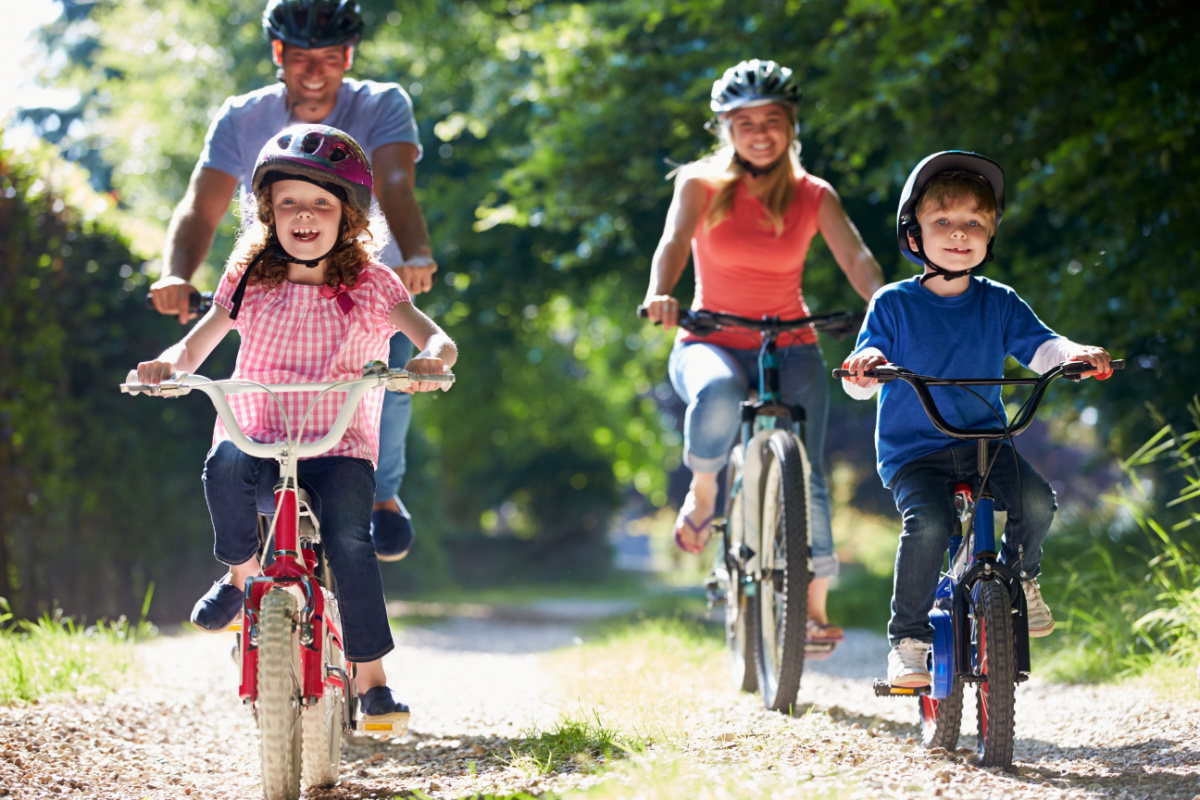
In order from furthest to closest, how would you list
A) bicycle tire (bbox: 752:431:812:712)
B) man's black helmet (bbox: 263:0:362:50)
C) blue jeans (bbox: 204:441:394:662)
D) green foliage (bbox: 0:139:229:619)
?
green foliage (bbox: 0:139:229:619) < man's black helmet (bbox: 263:0:362:50) < bicycle tire (bbox: 752:431:812:712) < blue jeans (bbox: 204:441:394:662)

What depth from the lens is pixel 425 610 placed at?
12570mm

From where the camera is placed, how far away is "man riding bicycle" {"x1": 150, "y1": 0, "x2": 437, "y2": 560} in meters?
4.57

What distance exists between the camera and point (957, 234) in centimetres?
359

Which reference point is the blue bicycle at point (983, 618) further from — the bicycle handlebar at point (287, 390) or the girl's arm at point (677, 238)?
the girl's arm at point (677, 238)

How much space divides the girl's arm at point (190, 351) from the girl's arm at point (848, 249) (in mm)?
2410

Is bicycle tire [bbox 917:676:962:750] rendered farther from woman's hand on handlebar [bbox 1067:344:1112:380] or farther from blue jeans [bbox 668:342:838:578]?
blue jeans [bbox 668:342:838:578]

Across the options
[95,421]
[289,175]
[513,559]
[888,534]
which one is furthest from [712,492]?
[888,534]

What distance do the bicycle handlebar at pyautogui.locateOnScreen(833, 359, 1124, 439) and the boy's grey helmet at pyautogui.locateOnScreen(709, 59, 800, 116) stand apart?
1.82 meters

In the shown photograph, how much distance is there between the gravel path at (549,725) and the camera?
123 inches

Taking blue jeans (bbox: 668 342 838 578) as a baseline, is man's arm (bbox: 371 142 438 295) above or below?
above

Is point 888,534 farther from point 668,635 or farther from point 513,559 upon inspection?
point 668,635

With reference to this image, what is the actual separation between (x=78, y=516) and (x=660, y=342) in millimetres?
10553

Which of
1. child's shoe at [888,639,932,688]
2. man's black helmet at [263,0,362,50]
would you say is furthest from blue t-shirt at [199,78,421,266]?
child's shoe at [888,639,932,688]

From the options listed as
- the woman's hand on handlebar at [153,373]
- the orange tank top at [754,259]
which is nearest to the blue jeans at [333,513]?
the woman's hand on handlebar at [153,373]
